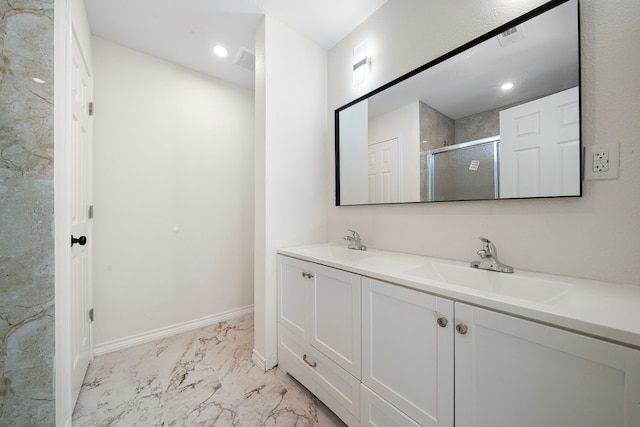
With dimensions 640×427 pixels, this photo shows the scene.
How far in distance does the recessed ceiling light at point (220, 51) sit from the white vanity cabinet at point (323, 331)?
72.4 inches

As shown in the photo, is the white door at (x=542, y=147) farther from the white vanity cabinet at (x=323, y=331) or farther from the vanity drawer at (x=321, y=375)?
the vanity drawer at (x=321, y=375)

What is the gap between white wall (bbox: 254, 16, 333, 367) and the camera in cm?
173

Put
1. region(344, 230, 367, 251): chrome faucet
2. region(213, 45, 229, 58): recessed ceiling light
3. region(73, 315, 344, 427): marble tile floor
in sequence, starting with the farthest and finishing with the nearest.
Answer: region(213, 45, 229, 58): recessed ceiling light < region(344, 230, 367, 251): chrome faucet < region(73, 315, 344, 427): marble tile floor

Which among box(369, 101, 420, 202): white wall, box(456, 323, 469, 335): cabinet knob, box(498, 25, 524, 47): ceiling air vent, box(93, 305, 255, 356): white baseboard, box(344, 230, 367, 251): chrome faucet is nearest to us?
box(456, 323, 469, 335): cabinet knob

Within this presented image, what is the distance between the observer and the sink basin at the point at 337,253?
164 centimetres

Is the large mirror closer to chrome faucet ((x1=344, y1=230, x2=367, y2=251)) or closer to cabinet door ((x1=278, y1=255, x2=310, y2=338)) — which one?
chrome faucet ((x1=344, y1=230, x2=367, y2=251))

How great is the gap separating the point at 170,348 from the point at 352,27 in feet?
9.67

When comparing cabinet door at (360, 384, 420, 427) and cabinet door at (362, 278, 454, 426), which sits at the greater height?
cabinet door at (362, 278, 454, 426)

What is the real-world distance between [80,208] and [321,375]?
1.80 m

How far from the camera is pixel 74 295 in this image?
136cm

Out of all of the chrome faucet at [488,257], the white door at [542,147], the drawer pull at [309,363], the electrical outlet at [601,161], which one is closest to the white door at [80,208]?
the drawer pull at [309,363]

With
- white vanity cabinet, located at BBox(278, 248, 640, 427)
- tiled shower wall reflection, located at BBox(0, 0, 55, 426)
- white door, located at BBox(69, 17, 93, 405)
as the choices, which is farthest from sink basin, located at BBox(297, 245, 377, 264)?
white door, located at BBox(69, 17, 93, 405)

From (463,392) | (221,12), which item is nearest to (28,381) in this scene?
(463,392)

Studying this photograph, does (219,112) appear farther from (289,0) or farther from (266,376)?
(266,376)
